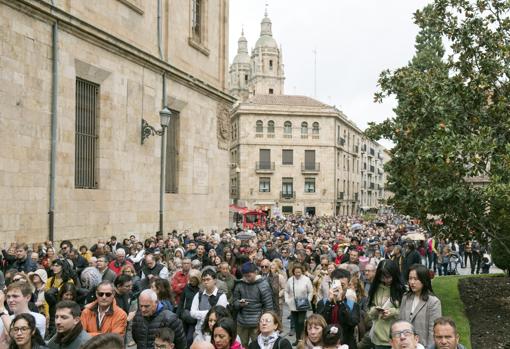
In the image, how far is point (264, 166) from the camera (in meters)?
62.7

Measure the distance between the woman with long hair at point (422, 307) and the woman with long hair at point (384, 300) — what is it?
0.29 metres

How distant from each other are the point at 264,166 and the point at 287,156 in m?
2.91

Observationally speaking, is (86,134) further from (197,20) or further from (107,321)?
(107,321)

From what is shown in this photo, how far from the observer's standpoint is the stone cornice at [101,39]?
13.9m

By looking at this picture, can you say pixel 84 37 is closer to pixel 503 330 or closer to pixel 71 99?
pixel 71 99

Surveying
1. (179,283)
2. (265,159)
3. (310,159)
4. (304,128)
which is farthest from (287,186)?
(179,283)

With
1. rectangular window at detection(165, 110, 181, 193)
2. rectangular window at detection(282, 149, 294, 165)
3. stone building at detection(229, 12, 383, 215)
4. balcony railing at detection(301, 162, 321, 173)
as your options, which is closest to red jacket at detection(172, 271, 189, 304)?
rectangular window at detection(165, 110, 181, 193)

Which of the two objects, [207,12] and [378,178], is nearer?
[207,12]

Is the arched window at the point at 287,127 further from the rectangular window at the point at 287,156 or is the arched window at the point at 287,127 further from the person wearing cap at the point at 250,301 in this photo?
the person wearing cap at the point at 250,301

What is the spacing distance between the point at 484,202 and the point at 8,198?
10.4 m

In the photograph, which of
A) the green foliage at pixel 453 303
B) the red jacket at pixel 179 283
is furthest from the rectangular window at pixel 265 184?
the red jacket at pixel 179 283

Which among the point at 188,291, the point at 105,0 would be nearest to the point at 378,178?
the point at 105,0

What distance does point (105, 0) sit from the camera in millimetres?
17109

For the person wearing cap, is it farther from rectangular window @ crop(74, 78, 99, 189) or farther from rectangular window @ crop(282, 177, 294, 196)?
rectangular window @ crop(282, 177, 294, 196)
